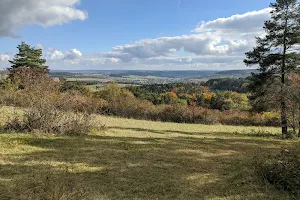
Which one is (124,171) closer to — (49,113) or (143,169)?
(143,169)

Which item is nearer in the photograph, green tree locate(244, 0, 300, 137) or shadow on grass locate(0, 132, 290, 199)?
shadow on grass locate(0, 132, 290, 199)

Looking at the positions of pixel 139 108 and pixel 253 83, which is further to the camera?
pixel 139 108

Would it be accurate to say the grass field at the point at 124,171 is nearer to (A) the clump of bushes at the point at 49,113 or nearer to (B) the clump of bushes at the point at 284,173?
(B) the clump of bushes at the point at 284,173

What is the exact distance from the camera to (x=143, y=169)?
7469 mm

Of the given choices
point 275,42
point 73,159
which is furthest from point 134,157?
point 275,42

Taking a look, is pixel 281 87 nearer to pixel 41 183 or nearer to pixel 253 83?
pixel 253 83

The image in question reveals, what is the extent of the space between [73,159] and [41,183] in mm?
2309

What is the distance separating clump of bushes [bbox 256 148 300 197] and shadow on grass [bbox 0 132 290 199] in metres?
0.24

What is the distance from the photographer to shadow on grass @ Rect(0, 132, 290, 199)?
576 cm

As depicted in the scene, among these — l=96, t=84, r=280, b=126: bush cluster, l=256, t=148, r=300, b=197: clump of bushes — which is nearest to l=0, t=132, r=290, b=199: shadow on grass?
l=256, t=148, r=300, b=197: clump of bushes

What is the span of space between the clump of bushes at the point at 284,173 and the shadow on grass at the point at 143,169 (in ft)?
0.78

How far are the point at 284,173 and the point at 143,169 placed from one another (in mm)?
3726

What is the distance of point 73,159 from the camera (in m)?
8.00

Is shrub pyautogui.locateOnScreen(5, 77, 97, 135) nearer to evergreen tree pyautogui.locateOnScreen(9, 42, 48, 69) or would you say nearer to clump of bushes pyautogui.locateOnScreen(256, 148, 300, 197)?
clump of bushes pyautogui.locateOnScreen(256, 148, 300, 197)
